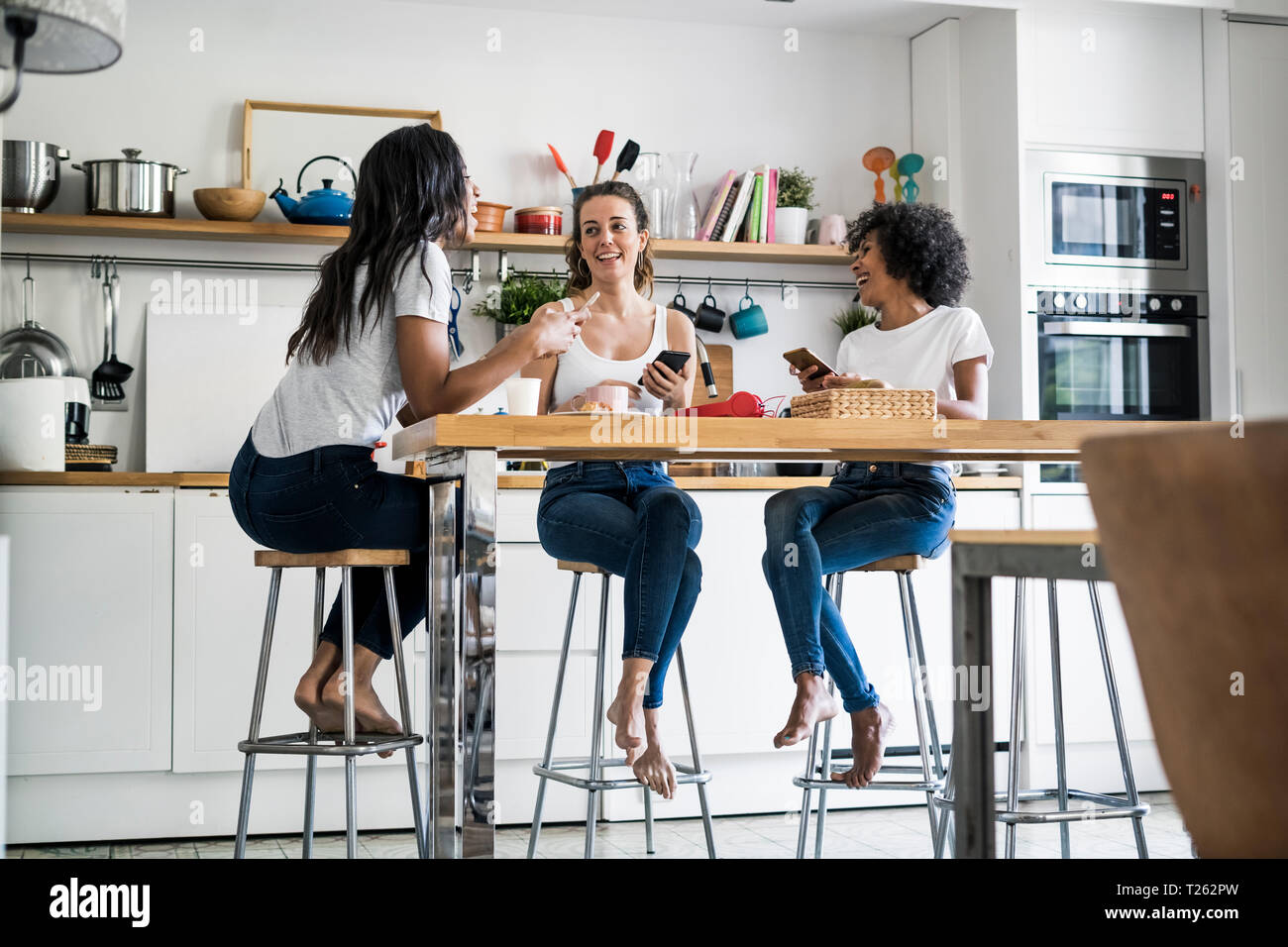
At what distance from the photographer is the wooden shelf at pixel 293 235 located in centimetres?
359

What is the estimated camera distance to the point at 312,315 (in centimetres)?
210

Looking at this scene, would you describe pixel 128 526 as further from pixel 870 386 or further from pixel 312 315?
pixel 870 386

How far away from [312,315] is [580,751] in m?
1.65

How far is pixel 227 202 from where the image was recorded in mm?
3672

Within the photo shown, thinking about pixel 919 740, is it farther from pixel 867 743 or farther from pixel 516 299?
pixel 516 299

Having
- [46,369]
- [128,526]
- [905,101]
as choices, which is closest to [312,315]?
[128,526]

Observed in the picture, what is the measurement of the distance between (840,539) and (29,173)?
2.64 metres

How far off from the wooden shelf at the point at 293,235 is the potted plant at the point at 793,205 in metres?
0.06

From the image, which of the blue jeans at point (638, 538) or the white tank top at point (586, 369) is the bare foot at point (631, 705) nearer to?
the blue jeans at point (638, 538)

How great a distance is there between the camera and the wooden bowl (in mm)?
3664

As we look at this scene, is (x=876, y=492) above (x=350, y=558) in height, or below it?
above

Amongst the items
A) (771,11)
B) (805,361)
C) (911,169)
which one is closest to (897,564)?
(805,361)

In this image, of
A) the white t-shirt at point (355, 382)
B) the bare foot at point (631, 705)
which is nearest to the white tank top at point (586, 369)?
the white t-shirt at point (355, 382)

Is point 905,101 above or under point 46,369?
above
